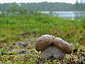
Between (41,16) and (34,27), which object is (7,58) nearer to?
(34,27)

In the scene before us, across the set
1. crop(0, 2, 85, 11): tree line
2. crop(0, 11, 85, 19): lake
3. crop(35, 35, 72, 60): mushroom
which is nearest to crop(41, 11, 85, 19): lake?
crop(0, 11, 85, 19): lake

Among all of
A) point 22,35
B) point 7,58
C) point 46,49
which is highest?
point 46,49

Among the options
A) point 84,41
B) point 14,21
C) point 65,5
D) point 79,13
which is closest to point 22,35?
point 14,21

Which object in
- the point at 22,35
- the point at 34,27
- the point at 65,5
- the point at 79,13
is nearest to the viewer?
the point at 22,35

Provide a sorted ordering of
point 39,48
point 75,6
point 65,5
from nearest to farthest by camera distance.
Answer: point 39,48 < point 65,5 < point 75,6

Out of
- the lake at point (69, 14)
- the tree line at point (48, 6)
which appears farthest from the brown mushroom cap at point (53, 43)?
the lake at point (69, 14)

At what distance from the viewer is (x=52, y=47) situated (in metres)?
2.98

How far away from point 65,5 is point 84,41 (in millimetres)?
4273

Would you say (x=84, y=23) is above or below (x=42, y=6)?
below

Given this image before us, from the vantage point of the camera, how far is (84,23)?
30.1 feet

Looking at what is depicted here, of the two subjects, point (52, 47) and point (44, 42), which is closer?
point (44, 42)

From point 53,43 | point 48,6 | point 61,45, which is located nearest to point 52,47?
point 53,43

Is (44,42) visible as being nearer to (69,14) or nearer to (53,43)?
(53,43)

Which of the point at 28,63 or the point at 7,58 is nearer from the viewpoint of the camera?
the point at 28,63
